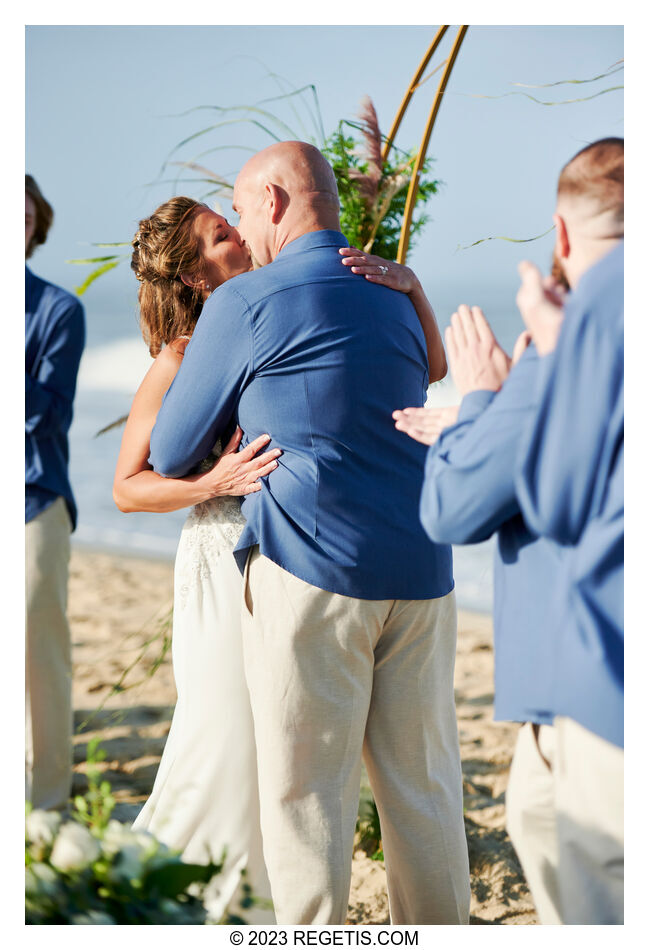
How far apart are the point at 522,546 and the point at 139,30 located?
1396 mm

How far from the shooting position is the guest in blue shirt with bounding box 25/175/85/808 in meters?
2.82

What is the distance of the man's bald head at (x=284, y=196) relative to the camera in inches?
74.2

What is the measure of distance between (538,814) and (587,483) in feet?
1.95

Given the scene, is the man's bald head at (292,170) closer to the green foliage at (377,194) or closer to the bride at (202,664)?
the bride at (202,664)

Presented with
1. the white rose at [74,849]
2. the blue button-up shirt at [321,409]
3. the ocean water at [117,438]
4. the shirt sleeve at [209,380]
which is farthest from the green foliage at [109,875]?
the ocean water at [117,438]

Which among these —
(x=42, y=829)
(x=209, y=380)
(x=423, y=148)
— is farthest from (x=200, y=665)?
(x=423, y=148)

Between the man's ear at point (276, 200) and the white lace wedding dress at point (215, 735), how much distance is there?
2.20ft

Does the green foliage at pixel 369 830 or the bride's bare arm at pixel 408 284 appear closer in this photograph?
the bride's bare arm at pixel 408 284

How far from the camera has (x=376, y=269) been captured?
6.12 feet

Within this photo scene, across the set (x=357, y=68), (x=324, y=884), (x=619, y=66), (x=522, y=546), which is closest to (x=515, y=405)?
(x=522, y=546)

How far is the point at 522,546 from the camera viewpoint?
142 centimetres

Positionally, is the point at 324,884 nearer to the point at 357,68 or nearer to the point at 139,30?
the point at 139,30
